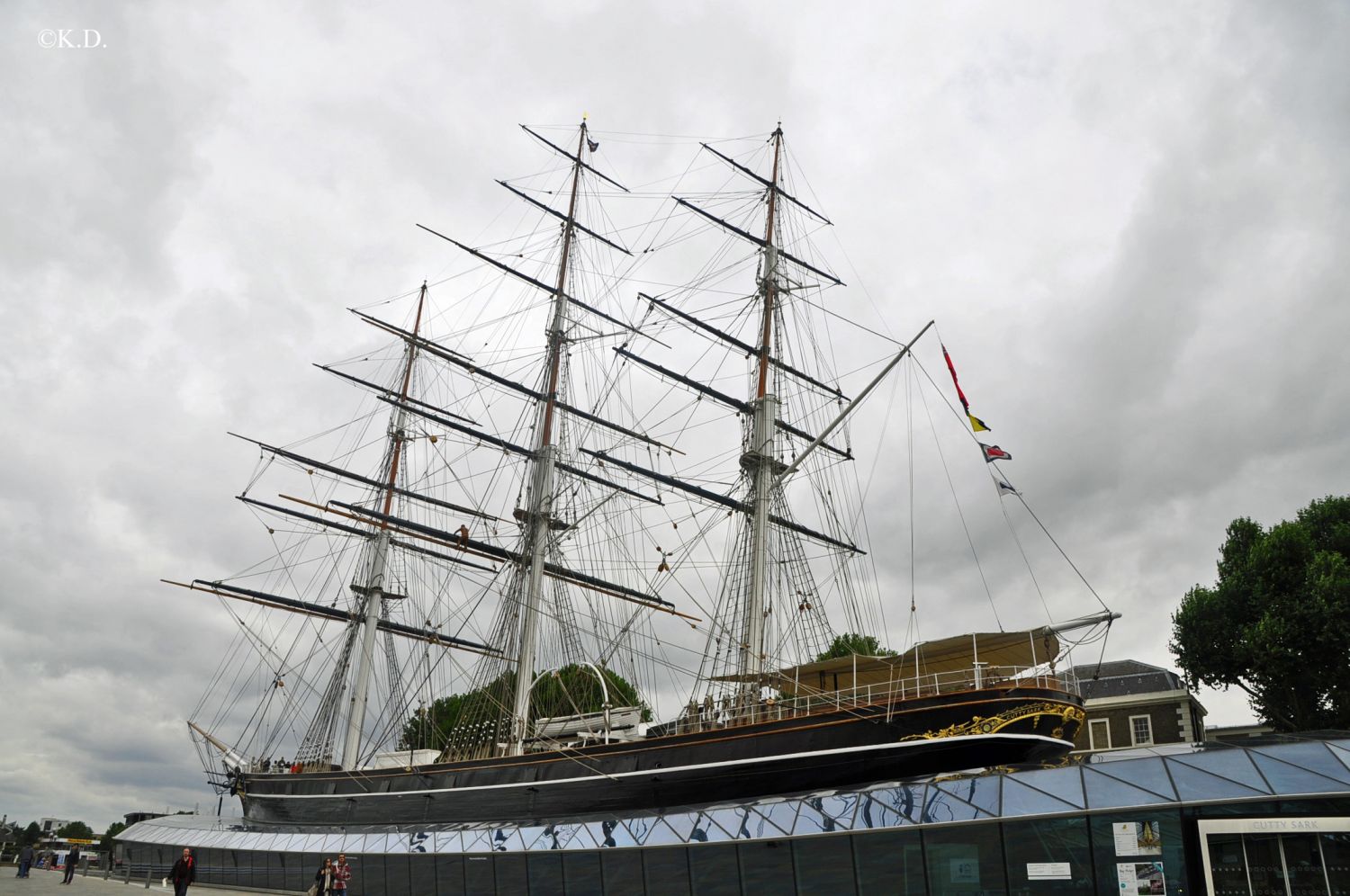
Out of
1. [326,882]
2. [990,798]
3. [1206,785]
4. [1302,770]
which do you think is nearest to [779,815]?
[990,798]

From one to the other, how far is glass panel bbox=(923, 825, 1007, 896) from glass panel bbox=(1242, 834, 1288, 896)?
166 inches

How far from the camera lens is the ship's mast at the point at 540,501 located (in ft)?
119

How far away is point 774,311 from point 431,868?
967 inches

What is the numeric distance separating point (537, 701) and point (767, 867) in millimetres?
21740

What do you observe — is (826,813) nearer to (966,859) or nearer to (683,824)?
(966,859)

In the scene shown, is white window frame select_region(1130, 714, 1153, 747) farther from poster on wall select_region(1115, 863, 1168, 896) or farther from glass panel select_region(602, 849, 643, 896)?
glass panel select_region(602, 849, 643, 896)

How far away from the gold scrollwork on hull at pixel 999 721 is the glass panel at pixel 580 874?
8600mm

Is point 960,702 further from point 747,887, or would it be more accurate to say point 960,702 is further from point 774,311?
point 774,311

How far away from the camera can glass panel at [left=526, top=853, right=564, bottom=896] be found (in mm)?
25094

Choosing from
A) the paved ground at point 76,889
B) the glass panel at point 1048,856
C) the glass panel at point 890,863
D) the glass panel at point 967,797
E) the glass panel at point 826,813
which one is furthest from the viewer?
the paved ground at point 76,889

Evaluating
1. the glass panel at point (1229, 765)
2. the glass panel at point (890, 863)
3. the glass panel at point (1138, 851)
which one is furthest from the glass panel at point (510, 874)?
the glass panel at point (1229, 765)

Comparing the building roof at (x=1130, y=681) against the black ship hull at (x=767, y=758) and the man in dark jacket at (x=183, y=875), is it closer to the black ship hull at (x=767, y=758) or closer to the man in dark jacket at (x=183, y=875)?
the black ship hull at (x=767, y=758)

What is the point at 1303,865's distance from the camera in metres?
15.3

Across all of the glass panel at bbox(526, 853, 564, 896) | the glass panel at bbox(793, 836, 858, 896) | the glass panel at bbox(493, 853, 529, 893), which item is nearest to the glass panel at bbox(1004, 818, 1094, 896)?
the glass panel at bbox(793, 836, 858, 896)
